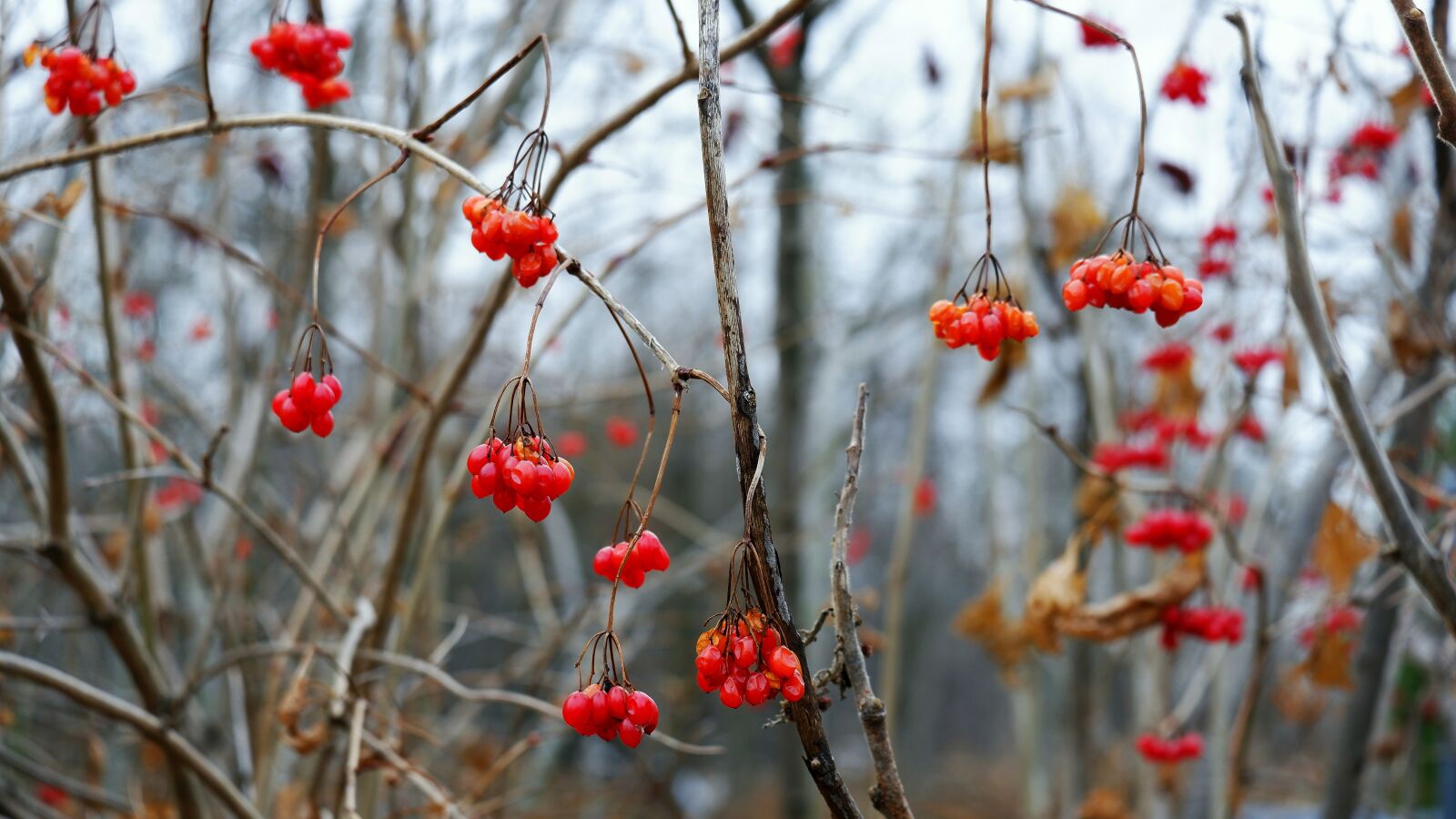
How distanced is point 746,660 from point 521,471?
0.31m

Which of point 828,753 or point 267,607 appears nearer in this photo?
point 828,753

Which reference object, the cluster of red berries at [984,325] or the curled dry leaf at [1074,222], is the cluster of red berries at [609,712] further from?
the curled dry leaf at [1074,222]

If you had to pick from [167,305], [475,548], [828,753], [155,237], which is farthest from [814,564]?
[475,548]

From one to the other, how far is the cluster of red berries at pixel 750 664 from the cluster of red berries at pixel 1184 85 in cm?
279

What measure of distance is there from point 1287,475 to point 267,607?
556 centimetres

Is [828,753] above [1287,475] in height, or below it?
below

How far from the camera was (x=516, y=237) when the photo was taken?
1.15 metres

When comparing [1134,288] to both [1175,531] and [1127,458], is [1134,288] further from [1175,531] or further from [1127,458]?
[1127,458]

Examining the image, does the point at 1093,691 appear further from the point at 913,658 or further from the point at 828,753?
the point at 913,658

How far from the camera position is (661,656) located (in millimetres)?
14969

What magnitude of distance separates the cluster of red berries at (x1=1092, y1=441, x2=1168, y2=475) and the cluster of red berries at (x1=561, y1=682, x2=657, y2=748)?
2755 mm

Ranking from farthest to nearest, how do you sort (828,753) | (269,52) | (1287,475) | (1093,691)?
(1287,475) < (1093,691) < (269,52) < (828,753)

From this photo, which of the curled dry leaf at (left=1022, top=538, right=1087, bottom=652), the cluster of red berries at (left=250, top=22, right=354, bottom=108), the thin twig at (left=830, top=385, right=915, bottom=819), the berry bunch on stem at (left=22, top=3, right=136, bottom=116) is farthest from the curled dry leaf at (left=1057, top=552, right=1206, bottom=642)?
the berry bunch on stem at (left=22, top=3, right=136, bottom=116)

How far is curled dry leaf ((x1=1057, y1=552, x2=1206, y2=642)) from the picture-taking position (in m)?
2.65
